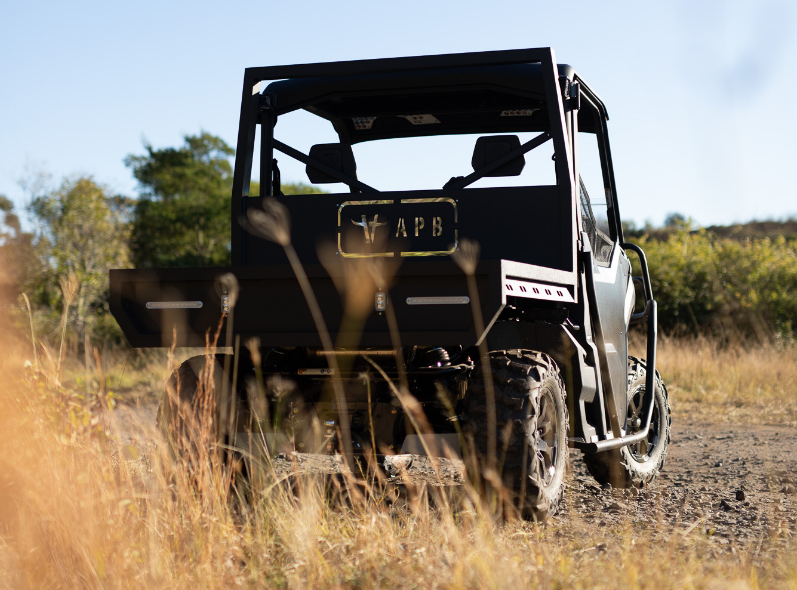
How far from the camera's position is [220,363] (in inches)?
174

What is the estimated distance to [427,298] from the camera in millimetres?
3547

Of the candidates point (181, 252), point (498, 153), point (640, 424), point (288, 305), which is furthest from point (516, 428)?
point (181, 252)

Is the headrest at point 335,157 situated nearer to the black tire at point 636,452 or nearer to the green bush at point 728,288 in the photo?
the black tire at point 636,452

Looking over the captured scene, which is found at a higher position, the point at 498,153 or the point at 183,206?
the point at 183,206

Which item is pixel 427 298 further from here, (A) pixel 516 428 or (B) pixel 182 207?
(B) pixel 182 207

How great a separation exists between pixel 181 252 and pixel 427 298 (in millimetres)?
39571

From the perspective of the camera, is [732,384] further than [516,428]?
Yes

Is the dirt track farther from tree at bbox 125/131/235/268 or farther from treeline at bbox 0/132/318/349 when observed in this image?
tree at bbox 125/131/235/268

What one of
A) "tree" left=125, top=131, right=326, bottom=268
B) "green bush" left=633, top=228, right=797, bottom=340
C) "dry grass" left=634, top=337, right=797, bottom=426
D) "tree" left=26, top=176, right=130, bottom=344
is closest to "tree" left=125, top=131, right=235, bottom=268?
"tree" left=125, top=131, right=326, bottom=268

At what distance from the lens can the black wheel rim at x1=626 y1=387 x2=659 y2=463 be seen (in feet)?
18.4

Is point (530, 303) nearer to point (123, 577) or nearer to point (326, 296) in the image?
point (326, 296)

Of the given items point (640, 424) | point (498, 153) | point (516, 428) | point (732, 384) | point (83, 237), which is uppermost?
point (83, 237)

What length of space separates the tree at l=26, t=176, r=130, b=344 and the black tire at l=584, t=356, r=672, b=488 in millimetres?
23306

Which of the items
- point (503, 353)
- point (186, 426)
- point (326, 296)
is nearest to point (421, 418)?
point (503, 353)
